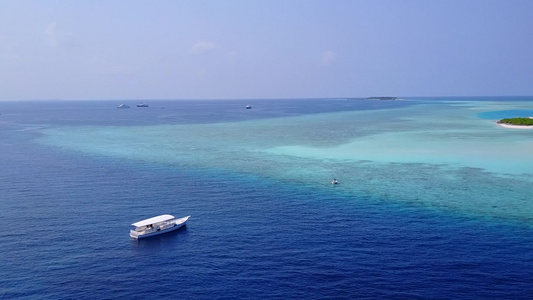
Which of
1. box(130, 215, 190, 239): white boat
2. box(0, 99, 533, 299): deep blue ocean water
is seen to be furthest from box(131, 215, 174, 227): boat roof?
box(0, 99, 533, 299): deep blue ocean water

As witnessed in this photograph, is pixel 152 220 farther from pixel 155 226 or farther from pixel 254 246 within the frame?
pixel 254 246

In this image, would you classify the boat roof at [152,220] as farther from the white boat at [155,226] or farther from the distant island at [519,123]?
the distant island at [519,123]

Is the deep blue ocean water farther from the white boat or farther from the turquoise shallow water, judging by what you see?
the turquoise shallow water

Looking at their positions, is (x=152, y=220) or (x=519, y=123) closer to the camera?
(x=152, y=220)

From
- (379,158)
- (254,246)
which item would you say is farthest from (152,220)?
(379,158)

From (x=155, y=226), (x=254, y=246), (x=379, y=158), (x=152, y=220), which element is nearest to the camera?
(x=254, y=246)
